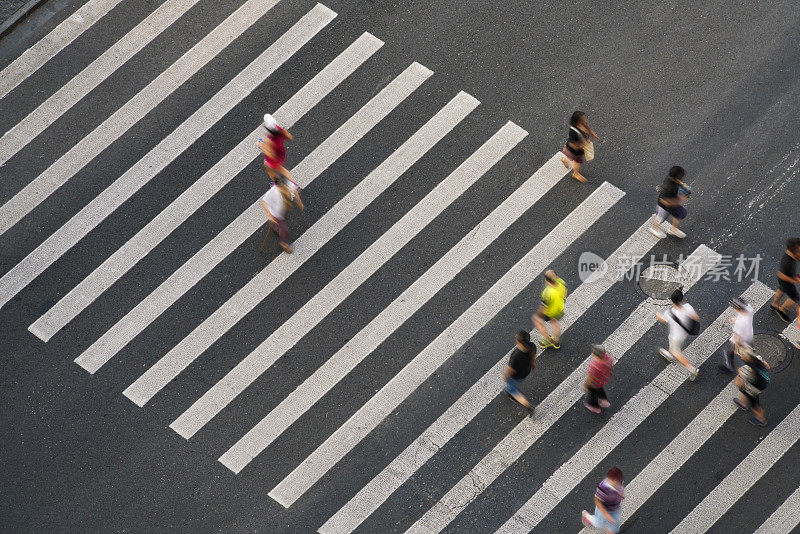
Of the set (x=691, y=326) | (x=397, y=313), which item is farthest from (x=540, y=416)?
(x=397, y=313)

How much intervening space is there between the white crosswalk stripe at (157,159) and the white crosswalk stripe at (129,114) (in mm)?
605

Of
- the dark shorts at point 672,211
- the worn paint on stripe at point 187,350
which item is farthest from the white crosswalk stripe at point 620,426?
the worn paint on stripe at point 187,350

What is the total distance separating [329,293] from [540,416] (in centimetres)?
344

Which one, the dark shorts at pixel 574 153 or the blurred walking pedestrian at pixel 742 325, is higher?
the dark shorts at pixel 574 153

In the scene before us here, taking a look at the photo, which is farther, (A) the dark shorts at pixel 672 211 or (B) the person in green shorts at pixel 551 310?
(A) the dark shorts at pixel 672 211

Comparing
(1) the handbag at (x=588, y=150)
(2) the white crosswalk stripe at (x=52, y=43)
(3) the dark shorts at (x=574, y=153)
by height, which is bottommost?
(2) the white crosswalk stripe at (x=52, y=43)

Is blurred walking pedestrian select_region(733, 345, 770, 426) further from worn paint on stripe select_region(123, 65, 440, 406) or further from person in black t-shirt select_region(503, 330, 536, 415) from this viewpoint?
worn paint on stripe select_region(123, 65, 440, 406)

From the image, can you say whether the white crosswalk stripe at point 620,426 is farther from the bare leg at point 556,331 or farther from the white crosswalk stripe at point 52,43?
the white crosswalk stripe at point 52,43

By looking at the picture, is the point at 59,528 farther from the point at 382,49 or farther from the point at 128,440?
the point at 382,49

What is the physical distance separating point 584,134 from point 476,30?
3.18 meters

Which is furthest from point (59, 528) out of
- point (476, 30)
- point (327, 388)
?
point (476, 30)

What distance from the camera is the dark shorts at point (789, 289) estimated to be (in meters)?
14.2

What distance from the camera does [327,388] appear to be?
14555mm

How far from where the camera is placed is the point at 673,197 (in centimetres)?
1468
